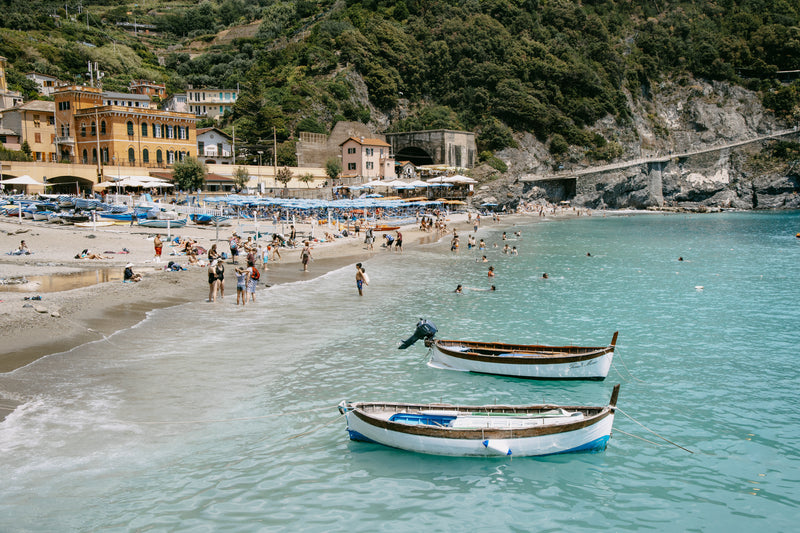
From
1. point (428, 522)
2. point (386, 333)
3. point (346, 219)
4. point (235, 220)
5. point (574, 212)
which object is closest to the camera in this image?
point (428, 522)

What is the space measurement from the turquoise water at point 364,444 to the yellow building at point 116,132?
42075 millimetres

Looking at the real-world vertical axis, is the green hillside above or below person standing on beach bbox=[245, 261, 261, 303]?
above

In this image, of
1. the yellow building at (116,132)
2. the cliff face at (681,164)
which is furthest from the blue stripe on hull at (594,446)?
the cliff face at (681,164)

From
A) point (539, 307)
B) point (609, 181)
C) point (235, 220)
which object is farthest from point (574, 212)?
point (539, 307)

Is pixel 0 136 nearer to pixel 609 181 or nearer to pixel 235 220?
pixel 235 220

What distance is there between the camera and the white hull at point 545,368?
13.0 meters

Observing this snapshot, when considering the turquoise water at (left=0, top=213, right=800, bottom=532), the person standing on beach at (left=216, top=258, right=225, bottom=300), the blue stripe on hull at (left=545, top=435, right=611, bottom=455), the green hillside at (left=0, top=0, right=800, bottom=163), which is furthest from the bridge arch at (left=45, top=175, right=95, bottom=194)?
the blue stripe on hull at (left=545, top=435, right=611, bottom=455)

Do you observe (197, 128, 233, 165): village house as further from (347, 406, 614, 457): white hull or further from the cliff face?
(347, 406, 614, 457): white hull

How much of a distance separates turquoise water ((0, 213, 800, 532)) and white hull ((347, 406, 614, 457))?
209 millimetres

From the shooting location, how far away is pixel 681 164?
90.6 meters

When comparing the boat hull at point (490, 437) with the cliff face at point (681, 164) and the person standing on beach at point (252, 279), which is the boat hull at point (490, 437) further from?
the cliff face at point (681, 164)

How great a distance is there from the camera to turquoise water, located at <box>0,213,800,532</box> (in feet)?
26.5

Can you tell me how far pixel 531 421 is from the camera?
947 centimetres

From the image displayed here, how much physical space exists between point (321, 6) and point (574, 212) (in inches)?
2935
